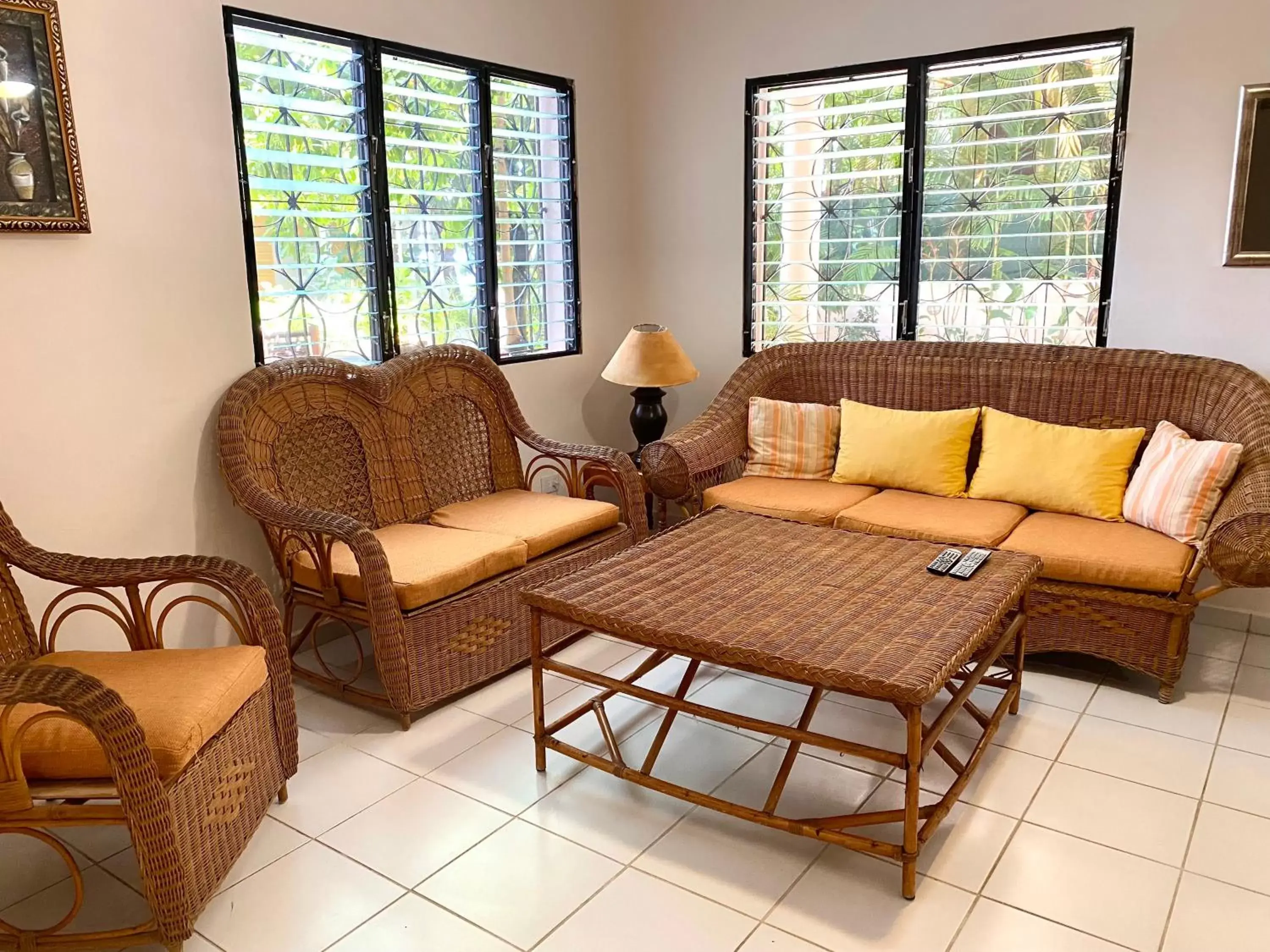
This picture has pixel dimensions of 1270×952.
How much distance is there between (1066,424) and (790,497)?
3.45 ft

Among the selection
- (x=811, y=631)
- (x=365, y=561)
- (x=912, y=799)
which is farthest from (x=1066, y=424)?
(x=365, y=561)

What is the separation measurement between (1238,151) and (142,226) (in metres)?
3.49

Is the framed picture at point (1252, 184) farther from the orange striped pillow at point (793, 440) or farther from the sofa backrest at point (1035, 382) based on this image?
the orange striped pillow at point (793, 440)

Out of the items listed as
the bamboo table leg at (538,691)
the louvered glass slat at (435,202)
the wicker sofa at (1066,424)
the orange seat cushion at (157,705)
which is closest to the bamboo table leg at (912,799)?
the bamboo table leg at (538,691)

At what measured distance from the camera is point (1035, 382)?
3.53 m

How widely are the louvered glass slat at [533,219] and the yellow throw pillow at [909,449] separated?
1404 millimetres

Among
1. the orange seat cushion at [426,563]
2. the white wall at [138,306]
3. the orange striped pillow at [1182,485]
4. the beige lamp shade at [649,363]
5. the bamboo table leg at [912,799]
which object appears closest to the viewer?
the bamboo table leg at [912,799]

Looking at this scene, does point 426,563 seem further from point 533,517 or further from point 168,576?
point 168,576

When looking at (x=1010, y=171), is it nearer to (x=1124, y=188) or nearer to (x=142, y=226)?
(x=1124, y=188)

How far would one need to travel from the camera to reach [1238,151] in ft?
10.4

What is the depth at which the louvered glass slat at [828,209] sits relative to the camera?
3.88 metres

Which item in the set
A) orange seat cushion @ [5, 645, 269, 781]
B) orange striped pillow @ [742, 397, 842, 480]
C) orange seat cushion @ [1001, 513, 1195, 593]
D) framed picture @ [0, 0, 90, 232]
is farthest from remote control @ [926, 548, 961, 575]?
framed picture @ [0, 0, 90, 232]

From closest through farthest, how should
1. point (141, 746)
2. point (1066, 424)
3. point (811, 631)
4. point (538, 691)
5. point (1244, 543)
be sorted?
1. point (141, 746)
2. point (811, 631)
3. point (538, 691)
4. point (1244, 543)
5. point (1066, 424)

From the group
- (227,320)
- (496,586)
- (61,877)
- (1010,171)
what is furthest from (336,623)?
(1010,171)
